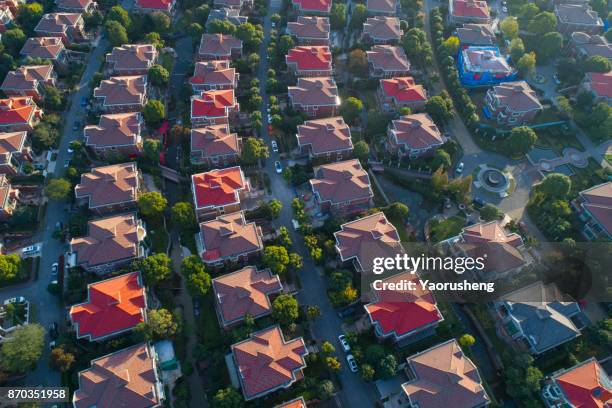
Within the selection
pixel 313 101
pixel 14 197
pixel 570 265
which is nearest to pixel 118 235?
pixel 14 197

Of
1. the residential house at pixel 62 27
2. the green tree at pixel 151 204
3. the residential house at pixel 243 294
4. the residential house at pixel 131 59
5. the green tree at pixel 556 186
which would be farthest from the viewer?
the residential house at pixel 62 27

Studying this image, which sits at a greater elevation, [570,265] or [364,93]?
[364,93]

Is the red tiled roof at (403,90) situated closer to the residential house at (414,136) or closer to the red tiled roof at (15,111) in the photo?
the residential house at (414,136)

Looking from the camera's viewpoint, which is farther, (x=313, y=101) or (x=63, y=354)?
(x=313, y=101)

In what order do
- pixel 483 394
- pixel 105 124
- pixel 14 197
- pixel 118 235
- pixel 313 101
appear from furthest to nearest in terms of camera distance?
pixel 313 101 → pixel 105 124 → pixel 14 197 → pixel 118 235 → pixel 483 394

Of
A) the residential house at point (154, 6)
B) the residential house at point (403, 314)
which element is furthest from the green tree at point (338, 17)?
the residential house at point (403, 314)

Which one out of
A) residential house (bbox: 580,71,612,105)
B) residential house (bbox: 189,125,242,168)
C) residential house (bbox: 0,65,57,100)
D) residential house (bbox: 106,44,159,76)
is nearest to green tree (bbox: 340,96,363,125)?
residential house (bbox: 189,125,242,168)

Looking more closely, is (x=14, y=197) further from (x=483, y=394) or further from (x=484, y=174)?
(x=484, y=174)

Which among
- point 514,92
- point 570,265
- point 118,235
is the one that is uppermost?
point 514,92
